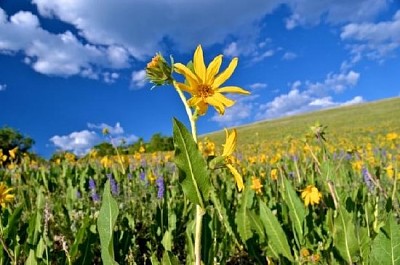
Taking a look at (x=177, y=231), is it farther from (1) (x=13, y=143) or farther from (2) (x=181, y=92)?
(1) (x=13, y=143)

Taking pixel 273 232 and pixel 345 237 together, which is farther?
pixel 273 232

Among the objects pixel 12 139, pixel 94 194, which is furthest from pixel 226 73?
pixel 12 139

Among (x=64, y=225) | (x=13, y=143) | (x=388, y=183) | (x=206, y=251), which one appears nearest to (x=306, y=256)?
(x=206, y=251)

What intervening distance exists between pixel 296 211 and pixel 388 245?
1.16 meters

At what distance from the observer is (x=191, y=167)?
4.28 ft

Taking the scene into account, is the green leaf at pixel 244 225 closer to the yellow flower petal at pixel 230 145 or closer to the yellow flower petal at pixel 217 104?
the yellow flower petal at pixel 230 145

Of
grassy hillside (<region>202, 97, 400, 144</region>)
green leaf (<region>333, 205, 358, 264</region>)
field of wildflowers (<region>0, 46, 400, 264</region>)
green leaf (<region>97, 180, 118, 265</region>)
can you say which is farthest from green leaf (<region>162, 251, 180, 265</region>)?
grassy hillside (<region>202, 97, 400, 144</region>)

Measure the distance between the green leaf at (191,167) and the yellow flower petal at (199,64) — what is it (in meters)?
0.19

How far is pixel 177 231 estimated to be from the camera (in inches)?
130

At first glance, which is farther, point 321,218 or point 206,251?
point 321,218

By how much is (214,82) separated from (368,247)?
1.39m

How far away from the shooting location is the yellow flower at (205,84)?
128 centimetres

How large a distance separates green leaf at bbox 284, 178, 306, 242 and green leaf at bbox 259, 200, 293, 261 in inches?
10.3

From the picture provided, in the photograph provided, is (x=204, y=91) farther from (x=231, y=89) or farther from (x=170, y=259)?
(x=170, y=259)
